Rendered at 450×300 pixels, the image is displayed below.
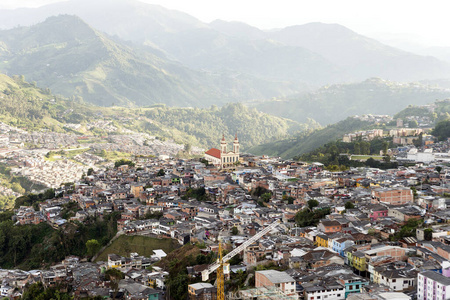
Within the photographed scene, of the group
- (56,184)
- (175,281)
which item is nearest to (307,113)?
(56,184)

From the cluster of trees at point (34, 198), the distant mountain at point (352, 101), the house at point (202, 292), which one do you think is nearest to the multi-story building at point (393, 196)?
the house at point (202, 292)

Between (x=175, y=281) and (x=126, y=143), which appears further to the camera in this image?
(x=126, y=143)

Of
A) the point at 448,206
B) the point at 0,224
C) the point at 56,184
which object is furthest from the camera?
the point at 56,184

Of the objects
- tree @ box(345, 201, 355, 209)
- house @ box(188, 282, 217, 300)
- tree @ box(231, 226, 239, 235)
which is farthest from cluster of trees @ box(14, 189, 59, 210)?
tree @ box(345, 201, 355, 209)

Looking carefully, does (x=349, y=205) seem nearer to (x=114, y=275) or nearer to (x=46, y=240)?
(x=114, y=275)

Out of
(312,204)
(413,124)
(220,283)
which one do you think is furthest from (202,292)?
(413,124)

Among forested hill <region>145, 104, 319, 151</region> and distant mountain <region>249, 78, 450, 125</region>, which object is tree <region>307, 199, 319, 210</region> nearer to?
forested hill <region>145, 104, 319, 151</region>

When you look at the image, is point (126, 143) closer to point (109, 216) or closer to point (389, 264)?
point (109, 216)
